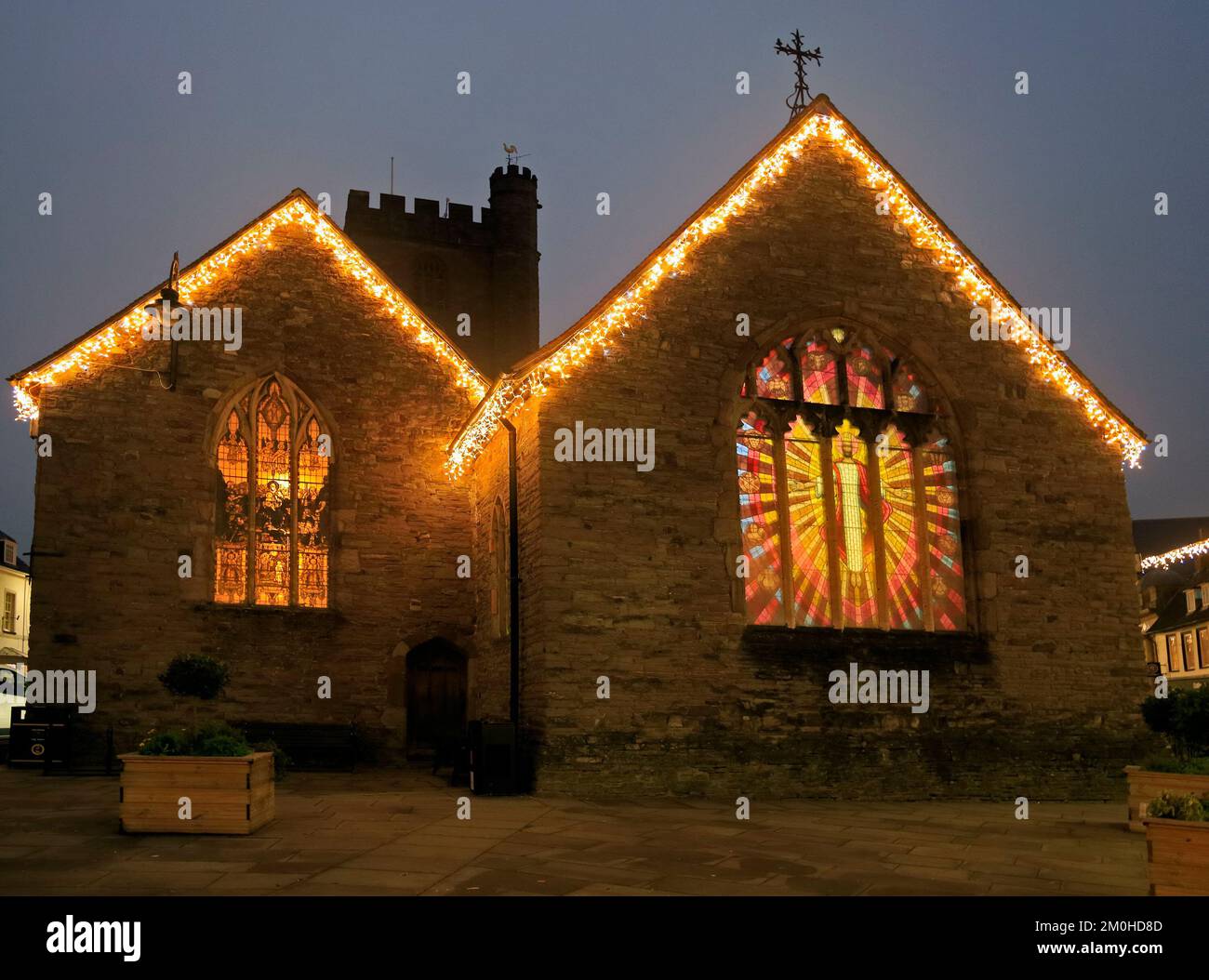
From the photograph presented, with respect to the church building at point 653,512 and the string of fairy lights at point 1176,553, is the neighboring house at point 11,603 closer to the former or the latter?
the church building at point 653,512

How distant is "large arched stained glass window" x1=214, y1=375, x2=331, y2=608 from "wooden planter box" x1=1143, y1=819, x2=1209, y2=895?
1317 centimetres

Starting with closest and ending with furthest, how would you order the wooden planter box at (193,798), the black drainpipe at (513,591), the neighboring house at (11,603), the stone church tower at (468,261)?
1. the wooden planter box at (193,798)
2. the black drainpipe at (513,591)
3. the stone church tower at (468,261)
4. the neighboring house at (11,603)

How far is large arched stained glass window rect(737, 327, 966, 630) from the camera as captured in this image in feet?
50.9

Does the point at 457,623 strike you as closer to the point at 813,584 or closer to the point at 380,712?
the point at 380,712

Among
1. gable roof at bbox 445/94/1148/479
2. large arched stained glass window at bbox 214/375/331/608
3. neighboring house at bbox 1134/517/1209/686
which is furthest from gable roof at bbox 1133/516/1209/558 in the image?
large arched stained glass window at bbox 214/375/331/608

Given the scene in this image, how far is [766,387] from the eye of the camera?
636 inches

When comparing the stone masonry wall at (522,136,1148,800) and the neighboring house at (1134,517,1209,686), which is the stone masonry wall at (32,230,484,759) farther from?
the neighboring house at (1134,517,1209,686)

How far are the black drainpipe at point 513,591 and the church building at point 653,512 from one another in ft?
0.24

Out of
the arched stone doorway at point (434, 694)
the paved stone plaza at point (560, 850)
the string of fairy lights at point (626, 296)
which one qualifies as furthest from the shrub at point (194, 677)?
the arched stone doorway at point (434, 694)

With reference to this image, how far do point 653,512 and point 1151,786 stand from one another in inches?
261

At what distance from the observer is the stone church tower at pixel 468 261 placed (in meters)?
39.9

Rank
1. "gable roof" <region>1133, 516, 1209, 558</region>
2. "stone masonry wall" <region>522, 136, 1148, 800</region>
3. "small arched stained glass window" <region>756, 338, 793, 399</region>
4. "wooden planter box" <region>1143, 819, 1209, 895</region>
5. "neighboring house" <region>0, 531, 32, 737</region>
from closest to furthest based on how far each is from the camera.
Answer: "wooden planter box" <region>1143, 819, 1209, 895</region> → "stone masonry wall" <region>522, 136, 1148, 800</region> → "small arched stained glass window" <region>756, 338, 793, 399</region> → "neighboring house" <region>0, 531, 32, 737</region> → "gable roof" <region>1133, 516, 1209, 558</region>

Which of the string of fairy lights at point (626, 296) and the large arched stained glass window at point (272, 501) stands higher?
the string of fairy lights at point (626, 296)
